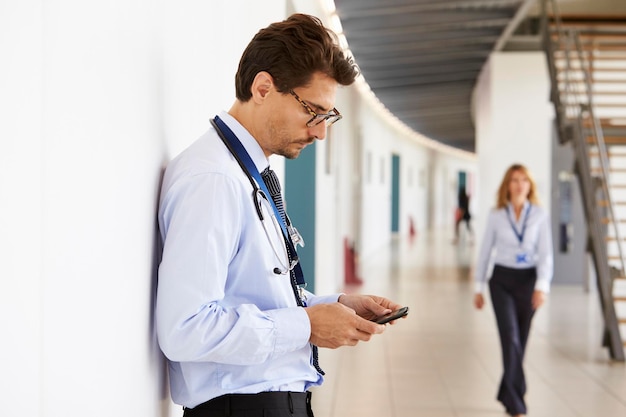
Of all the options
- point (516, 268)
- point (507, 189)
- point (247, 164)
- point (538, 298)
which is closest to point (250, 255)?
point (247, 164)

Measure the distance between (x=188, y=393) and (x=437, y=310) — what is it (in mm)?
8953

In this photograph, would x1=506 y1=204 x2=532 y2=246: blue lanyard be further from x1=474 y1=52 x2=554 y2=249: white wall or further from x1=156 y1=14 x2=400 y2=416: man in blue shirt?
x1=474 y1=52 x2=554 y2=249: white wall

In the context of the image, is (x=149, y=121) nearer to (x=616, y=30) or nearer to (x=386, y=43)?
(x=386, y=43)

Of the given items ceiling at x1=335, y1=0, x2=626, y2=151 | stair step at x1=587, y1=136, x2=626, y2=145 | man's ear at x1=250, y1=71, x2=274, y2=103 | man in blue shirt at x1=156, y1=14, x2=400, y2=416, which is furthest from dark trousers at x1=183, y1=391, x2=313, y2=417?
stair step at x1=587, y1=136, x2=626, y2=145

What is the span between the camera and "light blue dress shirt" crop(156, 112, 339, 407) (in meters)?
1.59

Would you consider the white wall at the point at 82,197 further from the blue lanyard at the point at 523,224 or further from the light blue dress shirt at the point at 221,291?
the blue lanyard at the point at 523,224

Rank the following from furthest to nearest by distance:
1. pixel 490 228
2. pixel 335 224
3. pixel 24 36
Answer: pixel 335 224 < pixel 490 228 < pixel 24 36

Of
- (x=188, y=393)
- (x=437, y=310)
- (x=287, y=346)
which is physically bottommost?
(x=437, y=310)

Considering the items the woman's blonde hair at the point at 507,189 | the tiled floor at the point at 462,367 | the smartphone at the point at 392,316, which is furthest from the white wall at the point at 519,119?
the smartphone at the point at 392,316

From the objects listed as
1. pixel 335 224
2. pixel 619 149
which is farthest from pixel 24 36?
pixel 619 149

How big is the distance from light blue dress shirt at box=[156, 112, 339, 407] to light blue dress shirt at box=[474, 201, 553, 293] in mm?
3985

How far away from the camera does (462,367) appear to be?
23.0ft

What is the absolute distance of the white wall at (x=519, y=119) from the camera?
1340 cm

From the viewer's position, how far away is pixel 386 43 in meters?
11.7
